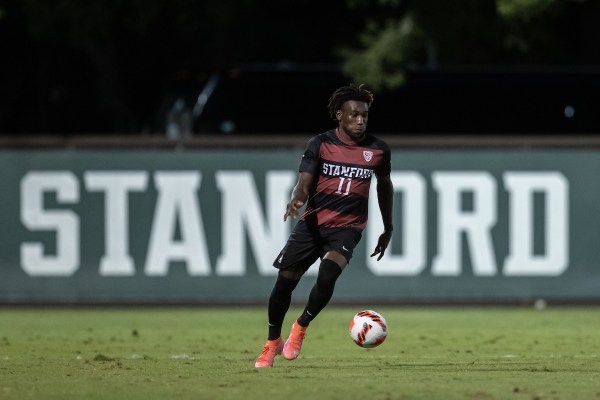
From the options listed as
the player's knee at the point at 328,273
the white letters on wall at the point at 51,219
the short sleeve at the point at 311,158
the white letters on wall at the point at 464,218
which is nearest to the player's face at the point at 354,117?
the short sleeve at the point at 311,158

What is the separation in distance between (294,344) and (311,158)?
5.01 feet

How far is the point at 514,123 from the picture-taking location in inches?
1196

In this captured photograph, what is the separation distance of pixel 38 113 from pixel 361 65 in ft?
47.4

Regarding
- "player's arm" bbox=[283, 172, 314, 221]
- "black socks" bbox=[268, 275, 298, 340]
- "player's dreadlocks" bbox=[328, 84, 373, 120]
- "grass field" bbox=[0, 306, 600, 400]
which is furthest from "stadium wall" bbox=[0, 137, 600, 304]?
"player's arm" bbox=[283, 172, 314, 221]

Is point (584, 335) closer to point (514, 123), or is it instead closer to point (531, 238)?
point (531, 238)

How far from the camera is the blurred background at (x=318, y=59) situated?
3019 centimetres

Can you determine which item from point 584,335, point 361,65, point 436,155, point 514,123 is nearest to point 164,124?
point 361,65

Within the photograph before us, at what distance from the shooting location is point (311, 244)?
12914 mm

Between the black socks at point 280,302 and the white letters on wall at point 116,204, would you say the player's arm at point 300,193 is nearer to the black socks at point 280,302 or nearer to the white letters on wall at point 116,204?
the black socks at point 280,302

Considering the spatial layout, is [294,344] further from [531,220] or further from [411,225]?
[531,220]

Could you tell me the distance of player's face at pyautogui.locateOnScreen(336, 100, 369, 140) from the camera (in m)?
12.7

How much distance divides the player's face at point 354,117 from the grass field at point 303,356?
74.9 inches

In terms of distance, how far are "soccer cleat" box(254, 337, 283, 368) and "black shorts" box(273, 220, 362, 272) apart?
2.05 feet

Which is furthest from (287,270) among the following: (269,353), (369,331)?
(369,331)
